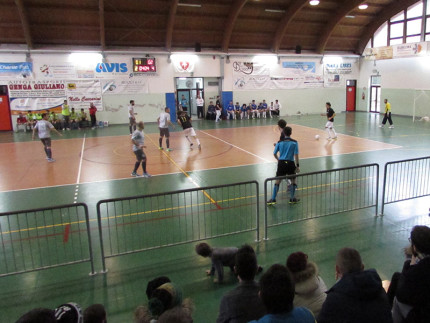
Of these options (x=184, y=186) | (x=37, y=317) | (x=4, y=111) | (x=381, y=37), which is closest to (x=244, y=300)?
(x=37, y=317)

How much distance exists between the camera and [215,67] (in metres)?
30.7

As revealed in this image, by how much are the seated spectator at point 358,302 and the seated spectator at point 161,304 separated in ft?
4.28

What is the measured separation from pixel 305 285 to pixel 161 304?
1509mm

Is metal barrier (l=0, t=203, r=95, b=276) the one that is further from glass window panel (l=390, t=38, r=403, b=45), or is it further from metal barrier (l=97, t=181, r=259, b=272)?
glass window panel (l=390, t=38, r=403, b=45)

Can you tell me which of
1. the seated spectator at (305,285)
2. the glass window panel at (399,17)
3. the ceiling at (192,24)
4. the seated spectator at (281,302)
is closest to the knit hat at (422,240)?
the seated spectator at (305,285)

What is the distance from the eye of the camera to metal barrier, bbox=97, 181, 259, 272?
279 inches

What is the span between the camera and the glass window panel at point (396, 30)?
99.0 ft

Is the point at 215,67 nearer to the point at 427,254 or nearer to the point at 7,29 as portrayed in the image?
the point at 7,29

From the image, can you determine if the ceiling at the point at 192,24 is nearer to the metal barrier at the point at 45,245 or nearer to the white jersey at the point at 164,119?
the white jersey at the point at 164,119

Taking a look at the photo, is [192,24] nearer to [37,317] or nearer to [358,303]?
[358,303]

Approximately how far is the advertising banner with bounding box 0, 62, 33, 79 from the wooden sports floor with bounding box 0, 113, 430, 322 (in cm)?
485

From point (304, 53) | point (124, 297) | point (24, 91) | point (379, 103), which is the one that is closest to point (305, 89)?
point (304, 53)

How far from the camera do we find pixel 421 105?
2872 centimetres

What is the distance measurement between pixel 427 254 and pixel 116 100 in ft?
90.9
